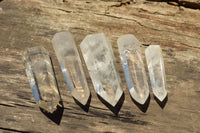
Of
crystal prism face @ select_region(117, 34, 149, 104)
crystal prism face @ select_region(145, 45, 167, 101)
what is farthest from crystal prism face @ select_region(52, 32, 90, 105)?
crystal prism face @ select_region(145, 45, 167, 101)

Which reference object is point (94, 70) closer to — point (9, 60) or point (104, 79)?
point (104, 79)

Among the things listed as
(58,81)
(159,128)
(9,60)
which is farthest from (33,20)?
(159,128)

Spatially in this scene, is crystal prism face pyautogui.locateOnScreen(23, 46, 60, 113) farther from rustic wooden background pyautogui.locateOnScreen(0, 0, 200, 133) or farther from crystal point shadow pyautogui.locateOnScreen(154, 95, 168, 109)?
crystal point shadow pyautogui.locateOnScreen(154, 95, 168, 109)

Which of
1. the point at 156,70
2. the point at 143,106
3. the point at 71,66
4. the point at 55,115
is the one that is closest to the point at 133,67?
the point at 156,70

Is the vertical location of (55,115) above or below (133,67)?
below

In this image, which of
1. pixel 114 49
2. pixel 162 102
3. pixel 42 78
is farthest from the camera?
pixel 114 49

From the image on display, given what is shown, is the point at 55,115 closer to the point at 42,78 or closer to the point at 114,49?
the point at 42,78

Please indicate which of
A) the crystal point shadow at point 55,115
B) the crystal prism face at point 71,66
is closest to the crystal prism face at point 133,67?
the crystal prism face at point 71,66
